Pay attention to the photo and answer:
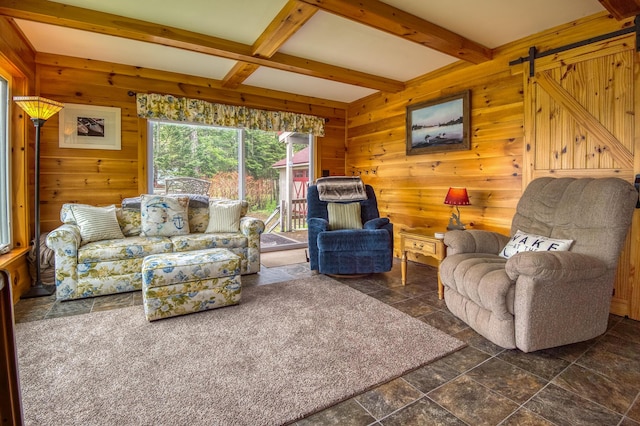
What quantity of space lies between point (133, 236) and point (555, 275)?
3.62 m

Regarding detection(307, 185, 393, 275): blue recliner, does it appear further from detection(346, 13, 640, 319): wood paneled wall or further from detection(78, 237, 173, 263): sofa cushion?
detection(78, 237, 173, 263): sofa cushion

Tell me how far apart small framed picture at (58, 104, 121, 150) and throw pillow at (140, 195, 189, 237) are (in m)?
0.90

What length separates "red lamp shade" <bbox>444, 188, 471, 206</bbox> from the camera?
3.34m

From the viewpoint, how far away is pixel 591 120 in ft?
8.79

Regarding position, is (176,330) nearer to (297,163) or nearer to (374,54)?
(374,54)

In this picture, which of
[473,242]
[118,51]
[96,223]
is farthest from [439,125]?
[96,223]

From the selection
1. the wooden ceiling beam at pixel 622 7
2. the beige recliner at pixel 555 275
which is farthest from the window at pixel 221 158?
the wooden ceiling beam at pixel 622 7

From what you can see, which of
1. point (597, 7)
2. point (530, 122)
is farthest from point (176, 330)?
point (597, 7)

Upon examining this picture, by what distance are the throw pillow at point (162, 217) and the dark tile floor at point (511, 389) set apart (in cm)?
266

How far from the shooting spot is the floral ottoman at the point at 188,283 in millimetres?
2473

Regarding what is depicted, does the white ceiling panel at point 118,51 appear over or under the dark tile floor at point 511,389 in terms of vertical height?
over

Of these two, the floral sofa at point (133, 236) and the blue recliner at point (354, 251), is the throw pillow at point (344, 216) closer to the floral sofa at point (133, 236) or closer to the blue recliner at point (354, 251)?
the blue recliner at point (354, 251)

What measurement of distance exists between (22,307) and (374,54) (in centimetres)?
390

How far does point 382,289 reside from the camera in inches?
128
